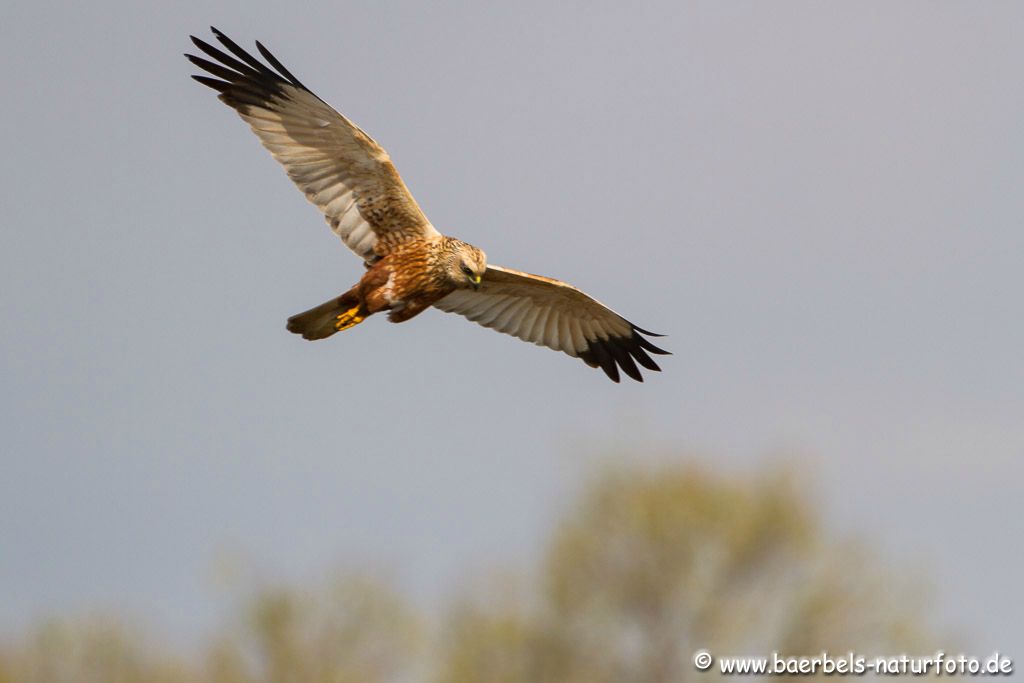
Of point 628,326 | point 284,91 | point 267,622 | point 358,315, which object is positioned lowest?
point 267,622

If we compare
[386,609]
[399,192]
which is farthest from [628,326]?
[386,609]

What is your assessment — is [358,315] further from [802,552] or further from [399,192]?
[802,552]

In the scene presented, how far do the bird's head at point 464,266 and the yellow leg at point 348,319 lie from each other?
64 cm

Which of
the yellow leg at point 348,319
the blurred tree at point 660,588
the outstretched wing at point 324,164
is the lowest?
the blurred tree at point 660,588

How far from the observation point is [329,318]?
1142 cm

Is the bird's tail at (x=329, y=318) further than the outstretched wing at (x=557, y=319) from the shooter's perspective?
No

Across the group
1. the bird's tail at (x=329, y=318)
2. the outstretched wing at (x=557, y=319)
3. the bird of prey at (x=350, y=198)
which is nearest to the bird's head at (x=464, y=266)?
the bird of prey at (x=350, y=198)

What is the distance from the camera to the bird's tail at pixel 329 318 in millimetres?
11375

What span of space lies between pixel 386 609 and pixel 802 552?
510cm

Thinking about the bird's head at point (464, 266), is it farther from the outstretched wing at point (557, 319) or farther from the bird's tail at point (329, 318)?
the outstretched wing at point (557, 319)

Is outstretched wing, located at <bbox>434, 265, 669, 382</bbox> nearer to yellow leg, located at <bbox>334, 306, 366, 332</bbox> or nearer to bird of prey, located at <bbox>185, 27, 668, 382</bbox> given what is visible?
bird of prey, located at <bbox>185, 27, 668, 382</bbox>

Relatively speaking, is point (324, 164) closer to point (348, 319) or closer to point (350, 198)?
point (350, 198)

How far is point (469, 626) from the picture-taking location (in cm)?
1944

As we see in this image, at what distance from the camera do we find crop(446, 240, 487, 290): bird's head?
452 inches
